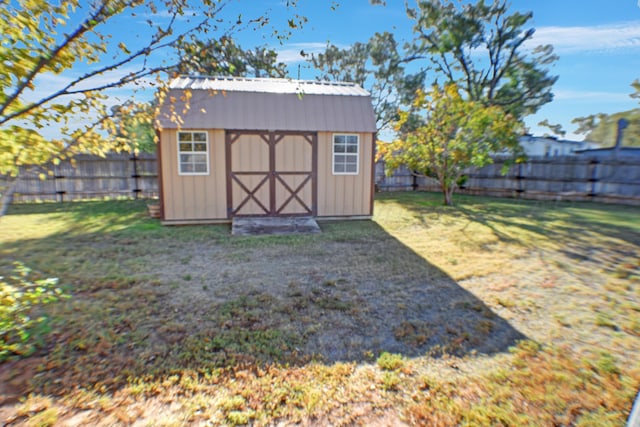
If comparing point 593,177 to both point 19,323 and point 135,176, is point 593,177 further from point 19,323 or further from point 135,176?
point 135,176

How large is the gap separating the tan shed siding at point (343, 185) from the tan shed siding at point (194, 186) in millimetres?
2537

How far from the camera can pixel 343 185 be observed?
30.5ft

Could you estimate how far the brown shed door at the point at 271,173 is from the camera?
338 inches

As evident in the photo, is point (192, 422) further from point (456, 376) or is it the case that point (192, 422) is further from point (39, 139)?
point (39, 139)

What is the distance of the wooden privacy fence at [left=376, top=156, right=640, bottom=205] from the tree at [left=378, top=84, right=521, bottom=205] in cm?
272

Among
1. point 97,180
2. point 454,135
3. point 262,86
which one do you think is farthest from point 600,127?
point 97,180

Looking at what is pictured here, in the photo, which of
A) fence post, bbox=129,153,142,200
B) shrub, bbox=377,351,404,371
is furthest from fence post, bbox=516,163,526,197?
fence post, bbox=129,153,142,200

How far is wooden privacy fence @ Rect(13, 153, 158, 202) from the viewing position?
1265 centimetres

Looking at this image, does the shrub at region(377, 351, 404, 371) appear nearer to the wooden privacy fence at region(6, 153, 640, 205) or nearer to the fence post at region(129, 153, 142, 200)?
the wooden privacy fence at region(6, 153, 640, 205)

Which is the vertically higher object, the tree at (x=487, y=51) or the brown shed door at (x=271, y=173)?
the tree at (x=487, y=51)

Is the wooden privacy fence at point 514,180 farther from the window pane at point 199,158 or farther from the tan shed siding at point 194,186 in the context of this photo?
the window pane at point 199,158

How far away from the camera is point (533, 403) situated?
2248 mm

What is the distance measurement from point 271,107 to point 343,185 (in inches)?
109

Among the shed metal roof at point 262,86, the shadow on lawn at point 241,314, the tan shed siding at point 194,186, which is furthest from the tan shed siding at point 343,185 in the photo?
the shadow on lawn at point 241,314
